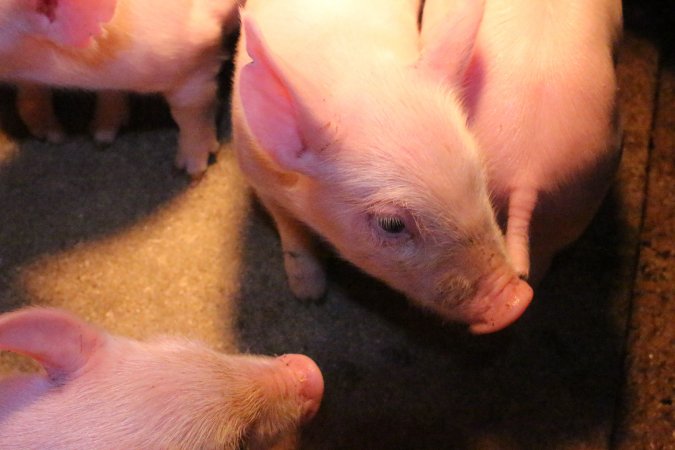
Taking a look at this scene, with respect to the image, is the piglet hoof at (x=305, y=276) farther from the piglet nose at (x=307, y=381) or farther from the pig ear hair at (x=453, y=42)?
the pig ear hair at (x=453, y=42)

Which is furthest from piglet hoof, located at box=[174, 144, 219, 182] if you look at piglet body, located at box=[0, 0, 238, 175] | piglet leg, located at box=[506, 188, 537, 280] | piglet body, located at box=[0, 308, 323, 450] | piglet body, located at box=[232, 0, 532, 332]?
piglet leg, located at box=[506, 188, 537, 280]

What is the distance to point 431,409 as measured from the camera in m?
2.11

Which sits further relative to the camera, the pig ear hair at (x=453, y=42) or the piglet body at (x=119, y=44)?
the piglet body at (x=119, y=44)

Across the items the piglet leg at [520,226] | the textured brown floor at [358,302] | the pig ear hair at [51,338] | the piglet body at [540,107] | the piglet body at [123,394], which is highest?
the piglet body at [540,107]

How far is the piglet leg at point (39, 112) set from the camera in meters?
2.39

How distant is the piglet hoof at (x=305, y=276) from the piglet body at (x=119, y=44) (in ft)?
1.92

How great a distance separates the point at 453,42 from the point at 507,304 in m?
0.59

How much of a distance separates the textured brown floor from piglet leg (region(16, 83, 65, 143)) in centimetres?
5

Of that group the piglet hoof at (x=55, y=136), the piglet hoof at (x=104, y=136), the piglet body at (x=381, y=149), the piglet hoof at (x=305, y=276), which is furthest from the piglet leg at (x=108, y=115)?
the piglet body at (x=381, y=149)

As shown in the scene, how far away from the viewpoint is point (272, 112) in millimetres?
1465

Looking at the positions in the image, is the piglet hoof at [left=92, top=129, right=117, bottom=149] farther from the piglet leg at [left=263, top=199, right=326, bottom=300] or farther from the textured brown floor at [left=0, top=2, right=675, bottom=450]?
the piglet leg at [left=263, top=199, right=326, bottom=300]

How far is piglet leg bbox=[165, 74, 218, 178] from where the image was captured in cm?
215

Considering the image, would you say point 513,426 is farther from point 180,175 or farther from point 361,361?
point 180,175

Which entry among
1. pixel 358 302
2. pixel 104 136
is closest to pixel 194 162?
pixel 104 136
